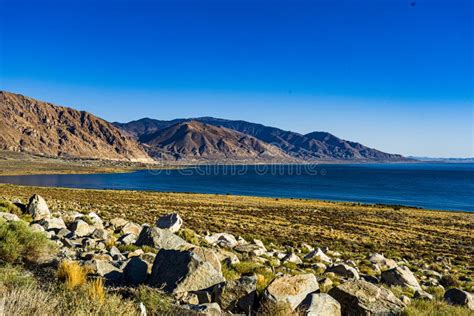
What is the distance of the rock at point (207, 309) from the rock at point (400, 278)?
7816 mm

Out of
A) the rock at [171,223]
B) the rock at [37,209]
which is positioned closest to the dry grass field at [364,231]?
the rock at [171,223]

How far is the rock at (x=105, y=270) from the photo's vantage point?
23.8 ft

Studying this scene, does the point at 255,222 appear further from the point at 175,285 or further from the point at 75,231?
the point at 175,285

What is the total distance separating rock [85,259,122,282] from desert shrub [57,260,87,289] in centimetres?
39

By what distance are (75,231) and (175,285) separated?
8.63 m

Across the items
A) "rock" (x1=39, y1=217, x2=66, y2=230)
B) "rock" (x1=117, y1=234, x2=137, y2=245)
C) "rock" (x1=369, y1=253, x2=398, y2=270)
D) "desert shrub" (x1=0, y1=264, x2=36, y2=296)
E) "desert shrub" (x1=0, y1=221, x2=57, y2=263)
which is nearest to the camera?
"desert shrub" (x1=0, y1=264, x2=36, y2=296)

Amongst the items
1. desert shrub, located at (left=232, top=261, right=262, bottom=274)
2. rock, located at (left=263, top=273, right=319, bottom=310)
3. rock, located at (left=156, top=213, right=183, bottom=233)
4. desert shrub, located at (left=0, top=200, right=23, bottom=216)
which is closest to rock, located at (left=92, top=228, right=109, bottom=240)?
rock, located at (left=156, top=213, right=183, bottom=233)

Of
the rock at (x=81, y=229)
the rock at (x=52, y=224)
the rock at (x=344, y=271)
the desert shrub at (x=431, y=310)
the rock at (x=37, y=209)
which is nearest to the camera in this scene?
the desert shrub at (x=431, y=310)

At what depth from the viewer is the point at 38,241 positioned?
862cm

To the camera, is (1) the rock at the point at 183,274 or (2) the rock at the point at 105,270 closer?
(1) the rock at the point at 183,274

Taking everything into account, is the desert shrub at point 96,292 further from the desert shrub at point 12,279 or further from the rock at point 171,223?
the rock at point 171,223

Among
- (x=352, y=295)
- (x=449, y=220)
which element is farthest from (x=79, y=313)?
(x=449, y=220)

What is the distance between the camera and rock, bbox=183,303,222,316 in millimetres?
5448

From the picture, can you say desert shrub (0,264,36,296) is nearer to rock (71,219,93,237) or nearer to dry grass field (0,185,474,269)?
rock (71,219,93,237)
